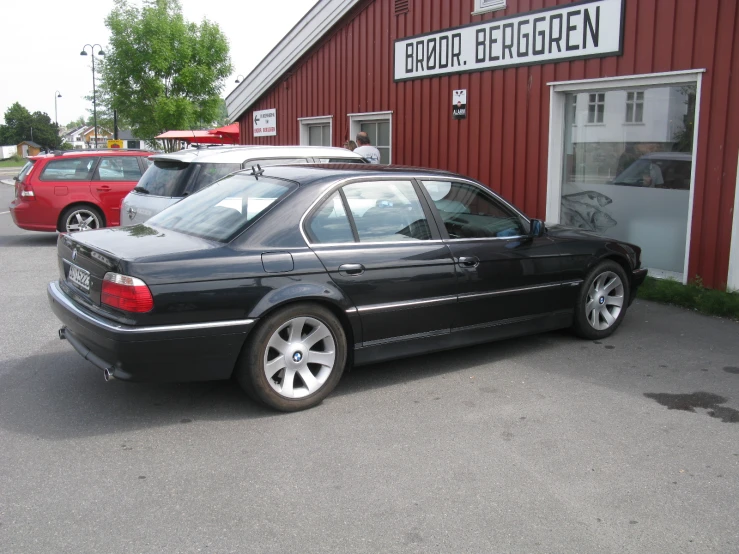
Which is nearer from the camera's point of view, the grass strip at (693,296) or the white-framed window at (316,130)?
the grass strip at (693,296)

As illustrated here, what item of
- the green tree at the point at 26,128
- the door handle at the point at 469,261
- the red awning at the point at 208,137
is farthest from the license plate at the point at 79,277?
the green tree at the point at 26,128

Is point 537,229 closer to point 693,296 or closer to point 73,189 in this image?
point 693,296

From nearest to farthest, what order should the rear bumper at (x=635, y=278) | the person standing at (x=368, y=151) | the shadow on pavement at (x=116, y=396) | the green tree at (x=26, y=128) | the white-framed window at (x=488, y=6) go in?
1. the shadow on pavement at (x=116, y=396)
2. the rear bumper at (x=635, y=278)
3. the white-framed window at (x=488, y=6)
4. the person standing at (x=368, y=151)
5. the green tree at (x=26, y=128)

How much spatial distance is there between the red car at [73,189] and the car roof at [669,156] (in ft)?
26.2

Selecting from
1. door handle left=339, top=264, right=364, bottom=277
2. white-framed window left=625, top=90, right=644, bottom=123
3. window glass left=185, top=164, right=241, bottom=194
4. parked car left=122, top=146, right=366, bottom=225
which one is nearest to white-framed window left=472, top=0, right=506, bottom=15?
white-framed window left=625, top=90, right=644, bottom=123

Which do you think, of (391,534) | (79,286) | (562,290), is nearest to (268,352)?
(79,286)

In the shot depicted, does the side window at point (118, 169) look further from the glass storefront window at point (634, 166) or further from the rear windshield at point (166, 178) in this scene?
the glass storefront window at point (634, 166)

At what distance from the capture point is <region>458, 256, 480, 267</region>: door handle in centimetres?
525

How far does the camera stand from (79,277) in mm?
4664

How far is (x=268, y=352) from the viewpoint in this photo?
14.6 feet

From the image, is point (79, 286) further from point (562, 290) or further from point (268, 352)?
point (562, 290)

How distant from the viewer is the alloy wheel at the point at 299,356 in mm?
4465

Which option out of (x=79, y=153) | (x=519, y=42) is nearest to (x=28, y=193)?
(x=79, y=153)

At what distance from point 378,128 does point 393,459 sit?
32.9 feet
